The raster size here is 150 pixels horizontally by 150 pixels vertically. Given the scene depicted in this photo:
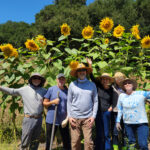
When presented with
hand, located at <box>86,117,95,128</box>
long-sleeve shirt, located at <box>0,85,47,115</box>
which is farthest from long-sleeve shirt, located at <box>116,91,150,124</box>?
long-sleeve shirt, located at <box>0,85,47,115</box>

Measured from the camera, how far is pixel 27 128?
2.79 metres

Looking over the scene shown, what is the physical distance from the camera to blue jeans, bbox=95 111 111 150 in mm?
2959

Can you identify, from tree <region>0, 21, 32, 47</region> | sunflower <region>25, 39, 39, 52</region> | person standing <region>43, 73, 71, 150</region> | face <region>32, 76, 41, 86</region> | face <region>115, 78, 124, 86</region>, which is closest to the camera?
person standing <region>43, 73, 71, 150</region>

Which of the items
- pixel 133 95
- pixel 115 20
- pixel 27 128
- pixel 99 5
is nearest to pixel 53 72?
pixel 27 128

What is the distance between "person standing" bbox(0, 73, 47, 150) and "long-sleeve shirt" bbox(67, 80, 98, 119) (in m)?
0.49

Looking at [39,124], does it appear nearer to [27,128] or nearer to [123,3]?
[27,128]

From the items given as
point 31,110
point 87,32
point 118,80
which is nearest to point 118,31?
point 87,32

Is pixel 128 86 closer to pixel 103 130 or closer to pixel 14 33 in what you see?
pixel 103 130

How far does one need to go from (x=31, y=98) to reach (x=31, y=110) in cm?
18

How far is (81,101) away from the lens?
2.67 m

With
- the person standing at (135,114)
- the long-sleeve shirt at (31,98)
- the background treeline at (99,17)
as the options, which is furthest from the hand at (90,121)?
the background treeline at (99,17)

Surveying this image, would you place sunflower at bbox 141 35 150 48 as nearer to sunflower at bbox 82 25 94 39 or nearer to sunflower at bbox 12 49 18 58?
sunflower at bbox 82 25 94 39

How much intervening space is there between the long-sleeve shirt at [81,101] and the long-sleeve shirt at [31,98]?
1.53ft

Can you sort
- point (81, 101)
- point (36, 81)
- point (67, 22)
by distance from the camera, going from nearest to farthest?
point (81, 101) < point (36, 81) < point (67, 22)
